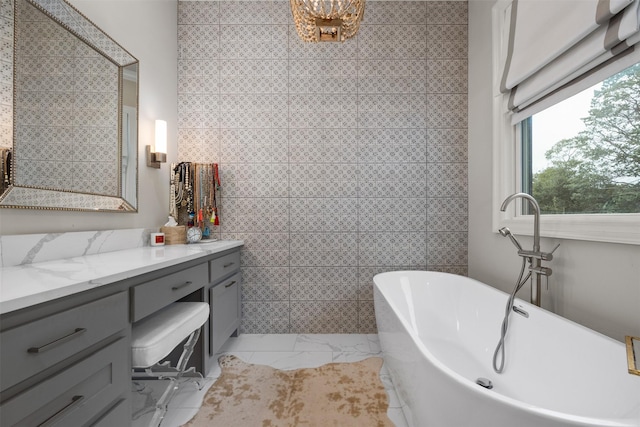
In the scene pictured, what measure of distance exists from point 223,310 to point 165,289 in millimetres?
763

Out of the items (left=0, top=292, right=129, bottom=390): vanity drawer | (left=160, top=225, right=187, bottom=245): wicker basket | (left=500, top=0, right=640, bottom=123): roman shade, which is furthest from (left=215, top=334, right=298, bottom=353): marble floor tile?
(left=500, top=0, right=640, bottom=123): roman shade

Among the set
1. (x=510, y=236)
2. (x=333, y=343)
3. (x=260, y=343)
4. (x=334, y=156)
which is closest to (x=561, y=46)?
(x=510, y=236)

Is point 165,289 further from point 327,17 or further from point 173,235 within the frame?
point 327,17

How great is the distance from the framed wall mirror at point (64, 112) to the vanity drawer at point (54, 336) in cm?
70

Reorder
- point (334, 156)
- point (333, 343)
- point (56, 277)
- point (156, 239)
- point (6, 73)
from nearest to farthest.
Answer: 1. point (56, 277)
2. point (6, 73)
3. point (156, 239)
4. point (333, 343)
5. point (334, 156)

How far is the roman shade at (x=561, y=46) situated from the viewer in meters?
1.12

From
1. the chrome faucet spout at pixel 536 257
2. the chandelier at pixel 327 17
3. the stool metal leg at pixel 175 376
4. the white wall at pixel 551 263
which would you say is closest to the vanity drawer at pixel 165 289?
the stool metal leg at pixel 175 376

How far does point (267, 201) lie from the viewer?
2.41 metres

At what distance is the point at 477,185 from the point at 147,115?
2595 millimetres

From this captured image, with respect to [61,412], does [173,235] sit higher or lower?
higher

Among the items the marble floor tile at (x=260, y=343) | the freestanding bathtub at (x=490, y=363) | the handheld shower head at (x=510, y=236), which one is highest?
the handheld shower head at (x=510, y=236)

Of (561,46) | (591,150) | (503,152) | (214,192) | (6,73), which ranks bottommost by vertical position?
(214,192)

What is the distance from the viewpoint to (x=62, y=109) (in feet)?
4.52

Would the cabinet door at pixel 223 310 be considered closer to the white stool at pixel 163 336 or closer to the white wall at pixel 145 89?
the white stool at pixel 163 336
